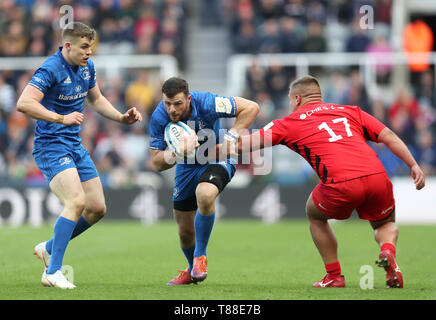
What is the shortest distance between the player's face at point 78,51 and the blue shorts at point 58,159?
2.71ft

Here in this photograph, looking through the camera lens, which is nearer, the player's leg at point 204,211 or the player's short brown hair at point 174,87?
the player's short brown hair at point 174,87

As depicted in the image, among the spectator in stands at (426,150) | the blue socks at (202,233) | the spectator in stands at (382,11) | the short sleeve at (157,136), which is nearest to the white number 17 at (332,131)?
the blue socks at (202,233)

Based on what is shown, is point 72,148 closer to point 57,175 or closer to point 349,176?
point 57,175

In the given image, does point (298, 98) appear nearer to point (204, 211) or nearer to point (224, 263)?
point (204, 211)

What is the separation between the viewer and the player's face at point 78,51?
7617 mm

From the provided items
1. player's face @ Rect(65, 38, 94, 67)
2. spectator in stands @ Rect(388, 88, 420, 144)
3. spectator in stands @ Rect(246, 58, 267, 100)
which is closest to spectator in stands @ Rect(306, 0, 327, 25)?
spectator in stands @ Rect(246, 58, 267, 100)

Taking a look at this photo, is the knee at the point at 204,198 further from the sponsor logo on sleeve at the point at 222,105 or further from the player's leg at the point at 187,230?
the sponsor logo on sleeve at the point at 222,105

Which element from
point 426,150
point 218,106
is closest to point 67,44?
point 218,106

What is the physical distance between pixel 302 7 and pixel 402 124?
15.1ft

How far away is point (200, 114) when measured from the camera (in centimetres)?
793

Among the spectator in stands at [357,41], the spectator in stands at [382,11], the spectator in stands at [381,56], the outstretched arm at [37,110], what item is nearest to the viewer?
the outstretched arm at [37,110]

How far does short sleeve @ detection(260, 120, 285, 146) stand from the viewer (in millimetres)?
7203

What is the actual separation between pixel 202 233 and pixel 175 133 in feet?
3.31

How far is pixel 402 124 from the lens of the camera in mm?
17797
